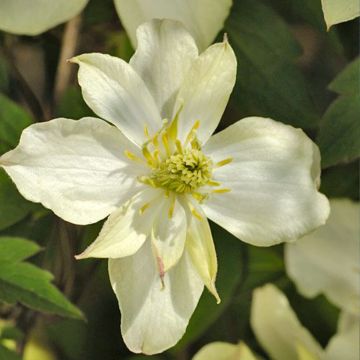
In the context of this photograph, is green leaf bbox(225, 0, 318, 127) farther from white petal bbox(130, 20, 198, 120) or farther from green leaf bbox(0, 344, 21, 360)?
green leaf bbox(0, 344, 21, 360)

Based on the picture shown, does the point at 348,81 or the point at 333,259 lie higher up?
the point at 348,81

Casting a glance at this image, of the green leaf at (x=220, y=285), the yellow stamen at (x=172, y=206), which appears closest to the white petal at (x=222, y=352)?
the green leaf at (x=220, y=285)

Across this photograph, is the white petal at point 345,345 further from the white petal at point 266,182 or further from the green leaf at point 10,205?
the green leaf at point 10,205

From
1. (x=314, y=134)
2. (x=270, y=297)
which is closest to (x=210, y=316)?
(x=270, y=297)

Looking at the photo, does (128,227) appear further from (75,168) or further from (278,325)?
(278,325)

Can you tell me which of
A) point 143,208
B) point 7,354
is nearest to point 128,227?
point 143,208
